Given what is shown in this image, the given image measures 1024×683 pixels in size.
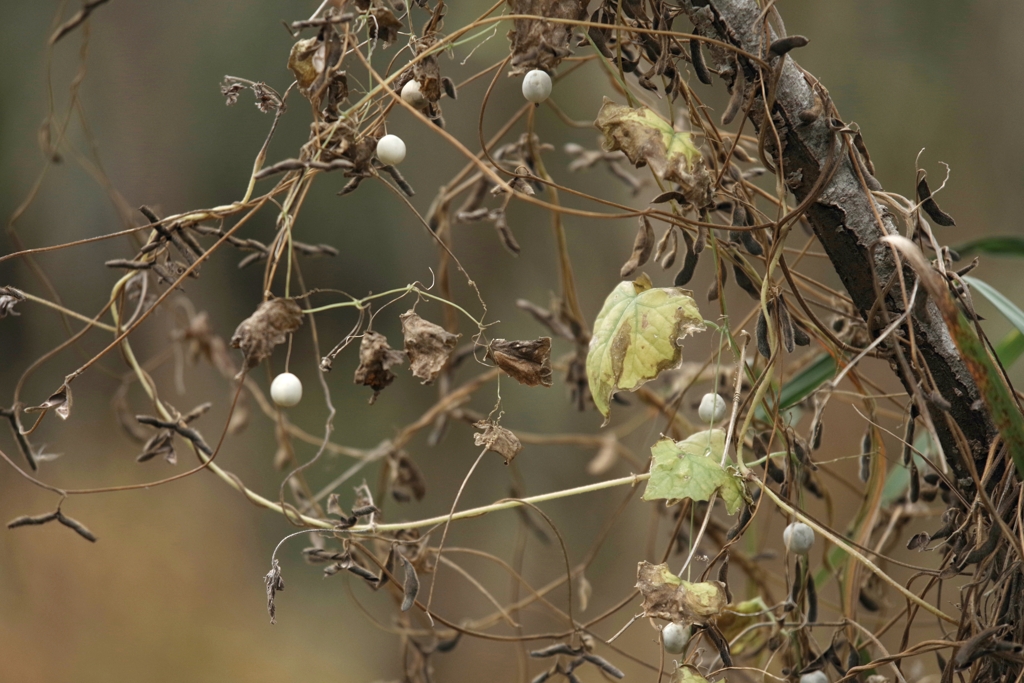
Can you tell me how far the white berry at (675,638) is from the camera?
0.38 metres

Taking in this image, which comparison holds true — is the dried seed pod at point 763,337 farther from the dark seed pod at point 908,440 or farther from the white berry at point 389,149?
the white berry at point 389,149

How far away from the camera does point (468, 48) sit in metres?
1.01

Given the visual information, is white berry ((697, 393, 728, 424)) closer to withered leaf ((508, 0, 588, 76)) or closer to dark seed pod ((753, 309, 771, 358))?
dark seed pod ((753, 309, 771, 358))

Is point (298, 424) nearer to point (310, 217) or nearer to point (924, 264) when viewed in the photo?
point (310, 217)

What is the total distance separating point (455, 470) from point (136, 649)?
1.89ft

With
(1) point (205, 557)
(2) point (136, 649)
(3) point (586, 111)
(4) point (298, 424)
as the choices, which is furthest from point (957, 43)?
(2) point (136, 649)

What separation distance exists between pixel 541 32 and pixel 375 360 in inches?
7.4

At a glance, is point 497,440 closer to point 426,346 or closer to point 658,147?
point 426,346

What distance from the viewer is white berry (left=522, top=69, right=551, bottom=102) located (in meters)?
0.39

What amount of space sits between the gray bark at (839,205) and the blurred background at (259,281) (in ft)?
2.28

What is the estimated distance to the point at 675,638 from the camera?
15.0 inches

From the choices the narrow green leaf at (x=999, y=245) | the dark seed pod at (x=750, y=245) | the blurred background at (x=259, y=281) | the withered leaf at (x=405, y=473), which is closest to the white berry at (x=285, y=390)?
the withered leaf at (x=405, y=473)

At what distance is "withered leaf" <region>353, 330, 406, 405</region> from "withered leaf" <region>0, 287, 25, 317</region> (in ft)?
0.61

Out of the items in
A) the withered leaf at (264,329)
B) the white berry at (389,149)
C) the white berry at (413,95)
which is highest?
the white berry at (413,95)
